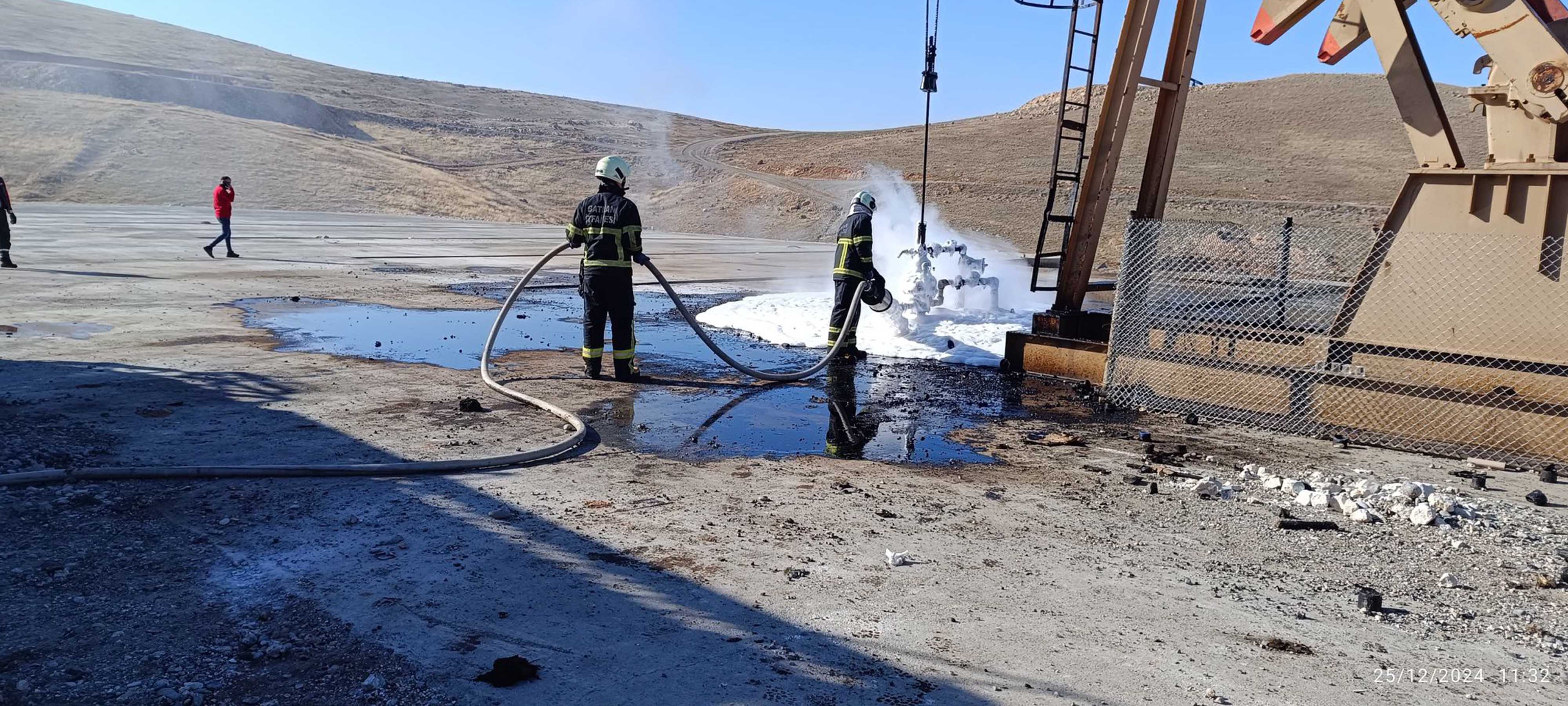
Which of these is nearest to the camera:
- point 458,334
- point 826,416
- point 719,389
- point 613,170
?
point 826,416

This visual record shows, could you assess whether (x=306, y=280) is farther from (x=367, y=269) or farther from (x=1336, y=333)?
(x=1336, y=333)

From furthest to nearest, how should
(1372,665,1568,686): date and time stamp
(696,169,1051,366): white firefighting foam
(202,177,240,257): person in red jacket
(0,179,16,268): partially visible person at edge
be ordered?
1. (202,177,240,257): person in red jacket
2. (0,179,16,268): partially visible person at edge
3. (696,169,1051,366): white firefighting foam
4. (1372,665,1568,686): date and time stamp

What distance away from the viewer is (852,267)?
1044 cm

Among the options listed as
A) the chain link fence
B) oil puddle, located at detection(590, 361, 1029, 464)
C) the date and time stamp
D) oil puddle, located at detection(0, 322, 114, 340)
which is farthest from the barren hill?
the date and time stamp

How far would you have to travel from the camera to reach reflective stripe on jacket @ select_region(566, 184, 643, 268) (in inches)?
346

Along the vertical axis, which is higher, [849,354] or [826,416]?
[849,354]

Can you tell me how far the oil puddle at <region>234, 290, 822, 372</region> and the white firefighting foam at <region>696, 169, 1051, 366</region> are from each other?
1.80ft

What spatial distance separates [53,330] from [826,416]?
25.4 feet

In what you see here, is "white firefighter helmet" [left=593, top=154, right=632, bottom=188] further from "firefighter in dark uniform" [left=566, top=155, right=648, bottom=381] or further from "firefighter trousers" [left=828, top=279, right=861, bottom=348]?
"firefighter trousers" [left=828, top=279, right=861, bottom=348]

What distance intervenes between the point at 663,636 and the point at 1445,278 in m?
6.68

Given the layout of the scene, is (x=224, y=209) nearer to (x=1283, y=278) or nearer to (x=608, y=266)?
(x=608, y=266)

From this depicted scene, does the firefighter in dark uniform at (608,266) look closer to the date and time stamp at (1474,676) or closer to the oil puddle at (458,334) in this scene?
the oil puddle at (458,334)

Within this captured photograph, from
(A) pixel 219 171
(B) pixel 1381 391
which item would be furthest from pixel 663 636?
(A) pixel 219 171

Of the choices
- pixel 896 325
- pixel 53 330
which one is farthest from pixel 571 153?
pixel 53 330
